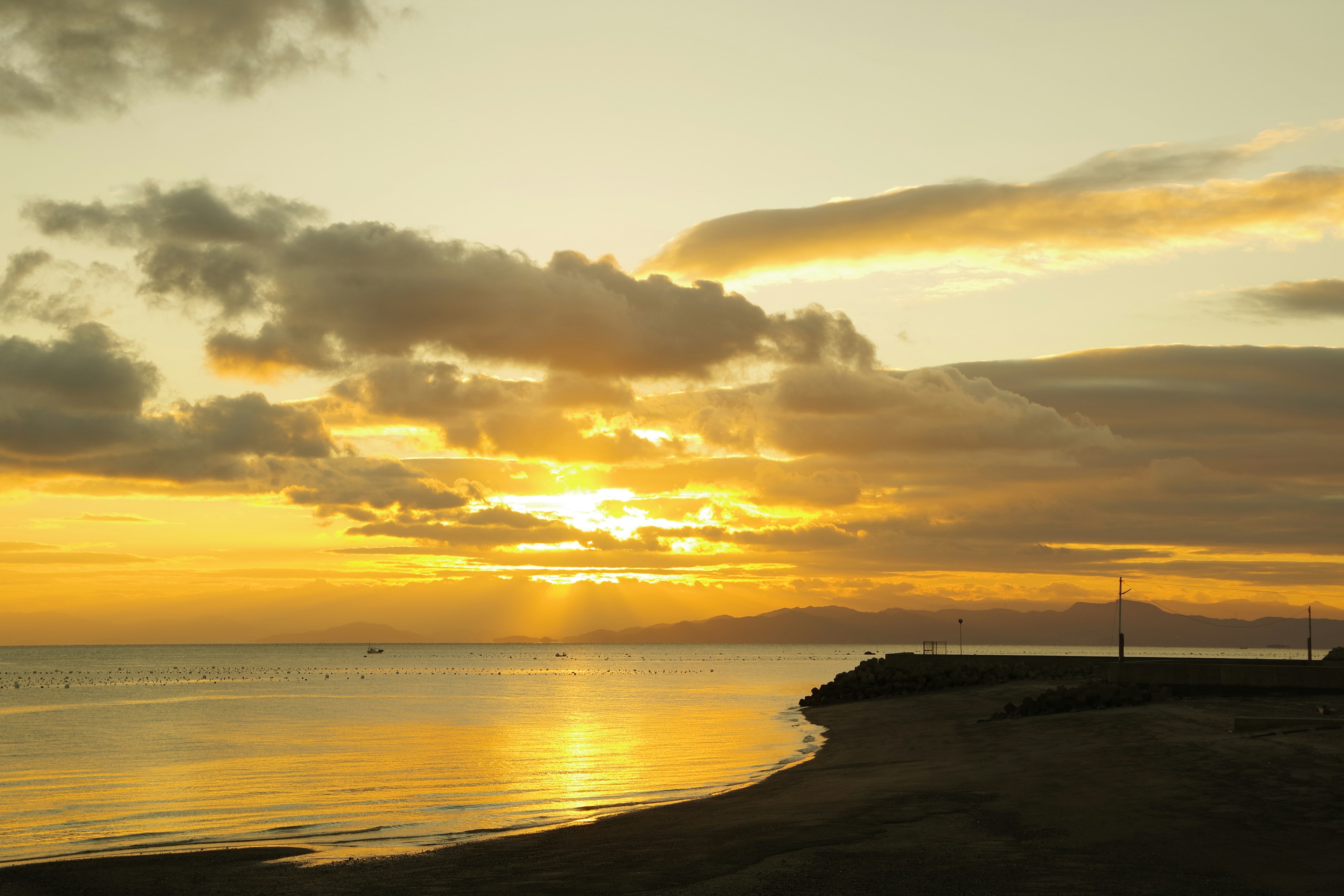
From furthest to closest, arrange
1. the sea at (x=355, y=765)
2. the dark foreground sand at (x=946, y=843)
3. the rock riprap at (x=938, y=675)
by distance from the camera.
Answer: the rock riprap at (x=938, y=675) → the sea at (x=355, y=765) → the dark foreground sand at (x=946, y=843)

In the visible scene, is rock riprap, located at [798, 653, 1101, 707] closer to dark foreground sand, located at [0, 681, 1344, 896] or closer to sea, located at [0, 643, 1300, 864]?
sea, located at [0, 643, 1300, 864]

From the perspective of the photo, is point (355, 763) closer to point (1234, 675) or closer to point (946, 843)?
point (946, 843)

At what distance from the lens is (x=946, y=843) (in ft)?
65.1

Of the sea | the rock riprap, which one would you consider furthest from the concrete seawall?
the rock riprap

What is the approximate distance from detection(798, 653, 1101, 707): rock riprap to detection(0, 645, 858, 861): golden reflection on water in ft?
16.2

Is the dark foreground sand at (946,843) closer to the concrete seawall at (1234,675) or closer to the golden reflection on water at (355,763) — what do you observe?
the golden reflection on water at (355,763)

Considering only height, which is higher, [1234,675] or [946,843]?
[1234,675]

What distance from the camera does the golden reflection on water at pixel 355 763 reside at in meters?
28.1

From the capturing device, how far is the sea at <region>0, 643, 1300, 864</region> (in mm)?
27594

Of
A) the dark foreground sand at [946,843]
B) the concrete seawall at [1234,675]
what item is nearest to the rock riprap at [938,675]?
the concrete seawall at [1234,675]

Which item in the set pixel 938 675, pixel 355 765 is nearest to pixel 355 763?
pixel 355 765

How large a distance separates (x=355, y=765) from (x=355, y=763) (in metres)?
0.73

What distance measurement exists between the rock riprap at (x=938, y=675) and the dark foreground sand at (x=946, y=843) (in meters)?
43.2

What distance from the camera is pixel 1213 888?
51.8 feet
